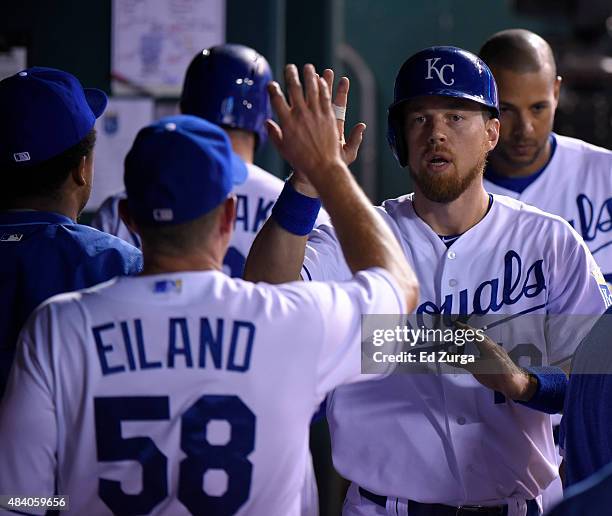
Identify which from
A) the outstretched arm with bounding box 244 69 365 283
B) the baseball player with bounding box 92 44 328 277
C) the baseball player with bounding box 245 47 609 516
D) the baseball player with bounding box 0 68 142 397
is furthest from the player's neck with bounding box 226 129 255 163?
the baseball player with bounding box 0 68 142 397

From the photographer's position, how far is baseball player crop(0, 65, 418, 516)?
184cm

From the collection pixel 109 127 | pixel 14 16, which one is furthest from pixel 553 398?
pixel 14 16

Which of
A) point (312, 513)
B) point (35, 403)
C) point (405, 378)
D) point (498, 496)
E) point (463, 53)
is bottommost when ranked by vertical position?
point (312, 513)

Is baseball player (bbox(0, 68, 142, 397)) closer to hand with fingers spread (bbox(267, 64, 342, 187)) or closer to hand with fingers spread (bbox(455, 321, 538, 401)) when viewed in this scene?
hand with fingers spread (bbox(267, 64, 342, 187))

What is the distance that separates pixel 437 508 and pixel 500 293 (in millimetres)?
574

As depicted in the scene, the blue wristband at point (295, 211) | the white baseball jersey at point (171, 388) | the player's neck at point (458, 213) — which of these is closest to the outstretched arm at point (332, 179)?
the white baseball jersey at point (171, 388)

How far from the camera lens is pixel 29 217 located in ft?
7.36

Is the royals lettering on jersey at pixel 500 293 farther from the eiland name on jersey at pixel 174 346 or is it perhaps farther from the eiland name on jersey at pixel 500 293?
the eiland name on jersey at pixel 174 346

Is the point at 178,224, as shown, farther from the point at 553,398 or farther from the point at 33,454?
Answer: the point at 553,398

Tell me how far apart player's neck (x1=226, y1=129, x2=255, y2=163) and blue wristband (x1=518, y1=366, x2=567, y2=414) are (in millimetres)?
1594

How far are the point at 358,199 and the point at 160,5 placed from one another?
2.69m

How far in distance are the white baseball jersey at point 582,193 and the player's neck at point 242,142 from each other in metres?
0.87

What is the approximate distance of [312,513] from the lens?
326 cm

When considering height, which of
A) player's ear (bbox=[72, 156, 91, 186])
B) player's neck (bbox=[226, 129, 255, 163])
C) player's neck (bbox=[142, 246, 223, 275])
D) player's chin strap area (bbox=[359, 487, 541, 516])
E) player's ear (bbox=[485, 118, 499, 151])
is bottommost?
player's chin strap area (bbox=[359, 487, 541, 516])
